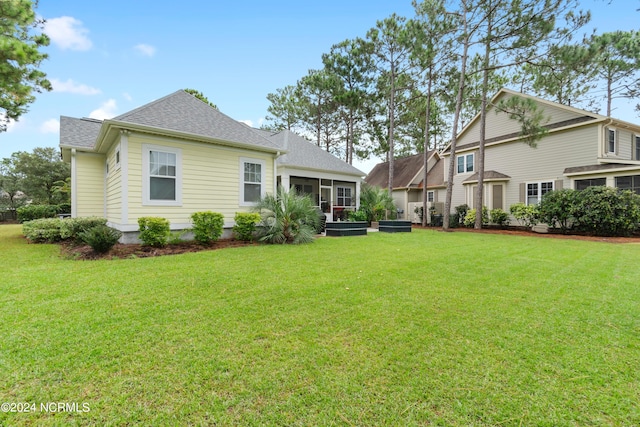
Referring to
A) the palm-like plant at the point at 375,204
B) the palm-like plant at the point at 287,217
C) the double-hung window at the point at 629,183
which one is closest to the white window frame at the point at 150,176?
the palm-like plant at the point at 287,217

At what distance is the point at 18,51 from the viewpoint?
616 centimetres

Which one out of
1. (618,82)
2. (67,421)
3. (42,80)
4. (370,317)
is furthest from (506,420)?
(618,82)

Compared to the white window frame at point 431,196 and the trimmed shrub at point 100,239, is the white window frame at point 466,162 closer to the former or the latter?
the white window frame at point 431,196

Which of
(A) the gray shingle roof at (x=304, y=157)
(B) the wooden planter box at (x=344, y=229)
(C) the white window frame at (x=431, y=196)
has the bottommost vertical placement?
(B) the wooden planter box at (x=344, y=229)

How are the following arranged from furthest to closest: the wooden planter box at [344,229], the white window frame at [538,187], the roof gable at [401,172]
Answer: the roof gable at [401,172]
the white window frame at [538,187]
the wooden planter box at [344,229]

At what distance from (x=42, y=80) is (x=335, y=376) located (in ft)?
41.8

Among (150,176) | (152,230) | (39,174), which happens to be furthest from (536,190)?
(39,174)

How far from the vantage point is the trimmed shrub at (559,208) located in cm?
1130

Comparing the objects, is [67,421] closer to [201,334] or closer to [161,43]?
[201,334]

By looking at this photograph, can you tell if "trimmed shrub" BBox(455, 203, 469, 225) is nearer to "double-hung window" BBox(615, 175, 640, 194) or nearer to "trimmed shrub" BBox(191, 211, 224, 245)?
"double-hung window" BBox(615, 175, 640, 194)

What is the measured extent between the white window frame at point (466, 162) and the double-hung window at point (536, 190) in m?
3.56

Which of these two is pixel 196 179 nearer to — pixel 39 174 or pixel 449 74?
pixel 449 74

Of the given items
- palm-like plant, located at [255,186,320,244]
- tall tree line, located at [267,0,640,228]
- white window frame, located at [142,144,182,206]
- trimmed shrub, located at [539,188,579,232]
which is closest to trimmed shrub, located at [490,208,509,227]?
tall tree line, located at [267,0,640,228]

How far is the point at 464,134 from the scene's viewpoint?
18.1 meters
